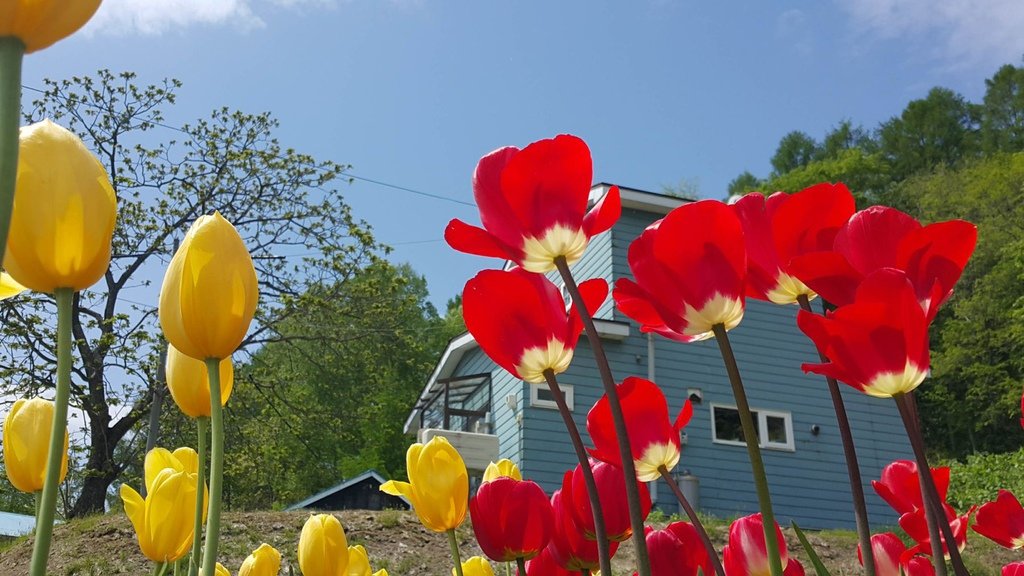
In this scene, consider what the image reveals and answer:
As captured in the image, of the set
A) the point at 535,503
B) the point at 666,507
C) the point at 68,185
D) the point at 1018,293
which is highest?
the point at 1018,293

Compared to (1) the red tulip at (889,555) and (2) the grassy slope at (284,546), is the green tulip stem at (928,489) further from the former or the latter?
(2) the grassy slope at (284,546)

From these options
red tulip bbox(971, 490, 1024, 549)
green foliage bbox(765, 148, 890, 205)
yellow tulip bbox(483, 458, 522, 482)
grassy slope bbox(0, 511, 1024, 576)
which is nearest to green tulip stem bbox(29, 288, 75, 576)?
yellow tulip bbox(483, 458, 522, 482)

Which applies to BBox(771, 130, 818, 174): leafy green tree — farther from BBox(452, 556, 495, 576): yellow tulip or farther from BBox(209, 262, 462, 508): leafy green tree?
BBox(452, 556, 495, 576): yellow tulip

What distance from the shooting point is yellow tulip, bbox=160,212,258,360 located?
0.64 metres

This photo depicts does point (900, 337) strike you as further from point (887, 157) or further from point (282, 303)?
point (887, 157)

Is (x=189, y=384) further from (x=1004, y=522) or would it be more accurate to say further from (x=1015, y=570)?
(x=1004, y=522)

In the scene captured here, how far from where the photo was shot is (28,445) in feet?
3.15

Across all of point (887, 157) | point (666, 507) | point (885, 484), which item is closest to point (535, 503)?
point (885, 484)

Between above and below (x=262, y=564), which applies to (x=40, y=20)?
above

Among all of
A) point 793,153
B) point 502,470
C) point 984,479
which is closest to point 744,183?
point 793,153

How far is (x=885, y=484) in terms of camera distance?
983 mm

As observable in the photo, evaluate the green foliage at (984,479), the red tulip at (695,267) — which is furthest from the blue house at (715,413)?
the red tulip at (695,267)

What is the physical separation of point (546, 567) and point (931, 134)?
40.3 metres

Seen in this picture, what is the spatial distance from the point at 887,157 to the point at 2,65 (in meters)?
40.7
